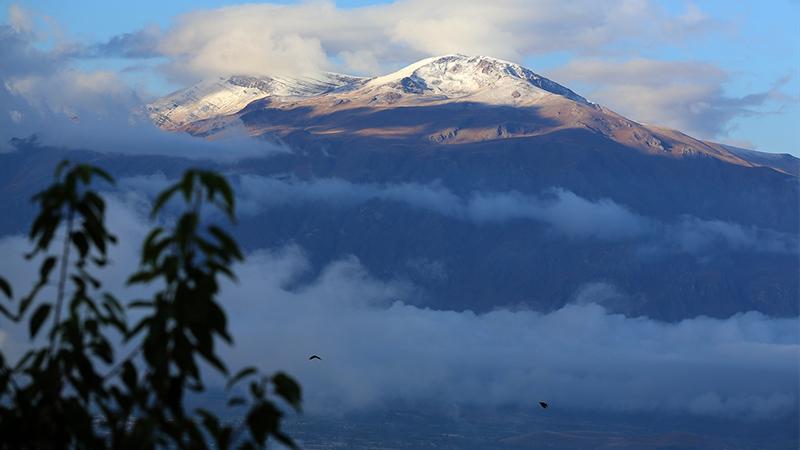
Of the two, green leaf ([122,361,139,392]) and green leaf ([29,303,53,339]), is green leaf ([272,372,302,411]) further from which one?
green leaf ([29,303,53,339])

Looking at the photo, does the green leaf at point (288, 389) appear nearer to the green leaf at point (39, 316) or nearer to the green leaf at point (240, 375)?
the green leaf at point (240, 375)

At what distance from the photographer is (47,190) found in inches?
382

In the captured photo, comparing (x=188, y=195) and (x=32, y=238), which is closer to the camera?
(x=188, y=195)

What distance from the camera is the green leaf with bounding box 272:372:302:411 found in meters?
8.96

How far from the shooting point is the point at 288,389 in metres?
8.99

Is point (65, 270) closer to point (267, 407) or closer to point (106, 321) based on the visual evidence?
point (106, 321)

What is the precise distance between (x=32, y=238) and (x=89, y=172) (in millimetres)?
584

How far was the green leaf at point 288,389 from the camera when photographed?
29.4ft

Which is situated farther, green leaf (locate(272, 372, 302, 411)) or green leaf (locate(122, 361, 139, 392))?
green leaf (locate(122, 361, 139, 392))

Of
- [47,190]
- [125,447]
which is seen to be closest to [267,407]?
[125,447]

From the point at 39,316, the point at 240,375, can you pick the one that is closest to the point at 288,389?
the point at 240,375

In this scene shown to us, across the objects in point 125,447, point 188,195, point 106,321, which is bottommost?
point 125,447

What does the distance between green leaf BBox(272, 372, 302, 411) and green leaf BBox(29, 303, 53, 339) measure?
1638 mm

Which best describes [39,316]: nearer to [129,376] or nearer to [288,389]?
[129,376]
